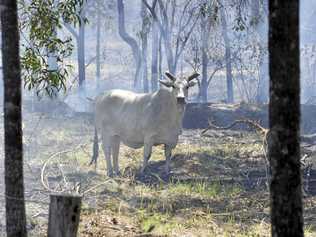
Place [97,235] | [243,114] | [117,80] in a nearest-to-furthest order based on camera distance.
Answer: [97,235] < [243,114] < [117,80]

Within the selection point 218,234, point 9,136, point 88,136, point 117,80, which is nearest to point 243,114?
point 88,136

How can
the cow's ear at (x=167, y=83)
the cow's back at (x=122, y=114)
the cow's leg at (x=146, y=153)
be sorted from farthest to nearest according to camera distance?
the cow's back at (x=122, y=114) → the cow's leg at (x=146, y=153) → the cow's ear at (x=167, y=83)

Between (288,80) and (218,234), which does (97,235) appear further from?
(288,80)

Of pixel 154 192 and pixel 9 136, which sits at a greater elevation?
pixel 9 136

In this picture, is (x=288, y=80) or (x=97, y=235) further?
(x=97, y=235)

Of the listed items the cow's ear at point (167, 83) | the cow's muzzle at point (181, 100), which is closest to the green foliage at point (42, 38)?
the cow's muzzle at point (181, 100)

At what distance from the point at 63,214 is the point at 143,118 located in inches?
361

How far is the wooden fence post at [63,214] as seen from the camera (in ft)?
18.4

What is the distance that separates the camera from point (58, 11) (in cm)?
746

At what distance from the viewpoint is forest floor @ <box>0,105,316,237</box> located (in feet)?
30.6

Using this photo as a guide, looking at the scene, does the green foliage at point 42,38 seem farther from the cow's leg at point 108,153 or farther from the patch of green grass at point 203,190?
the cow's leg at point 108,153

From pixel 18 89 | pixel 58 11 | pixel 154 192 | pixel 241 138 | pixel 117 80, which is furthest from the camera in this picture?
pixel 117 80

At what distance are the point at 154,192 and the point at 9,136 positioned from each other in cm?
650

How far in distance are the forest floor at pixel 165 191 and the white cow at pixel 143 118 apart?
1.84ft
